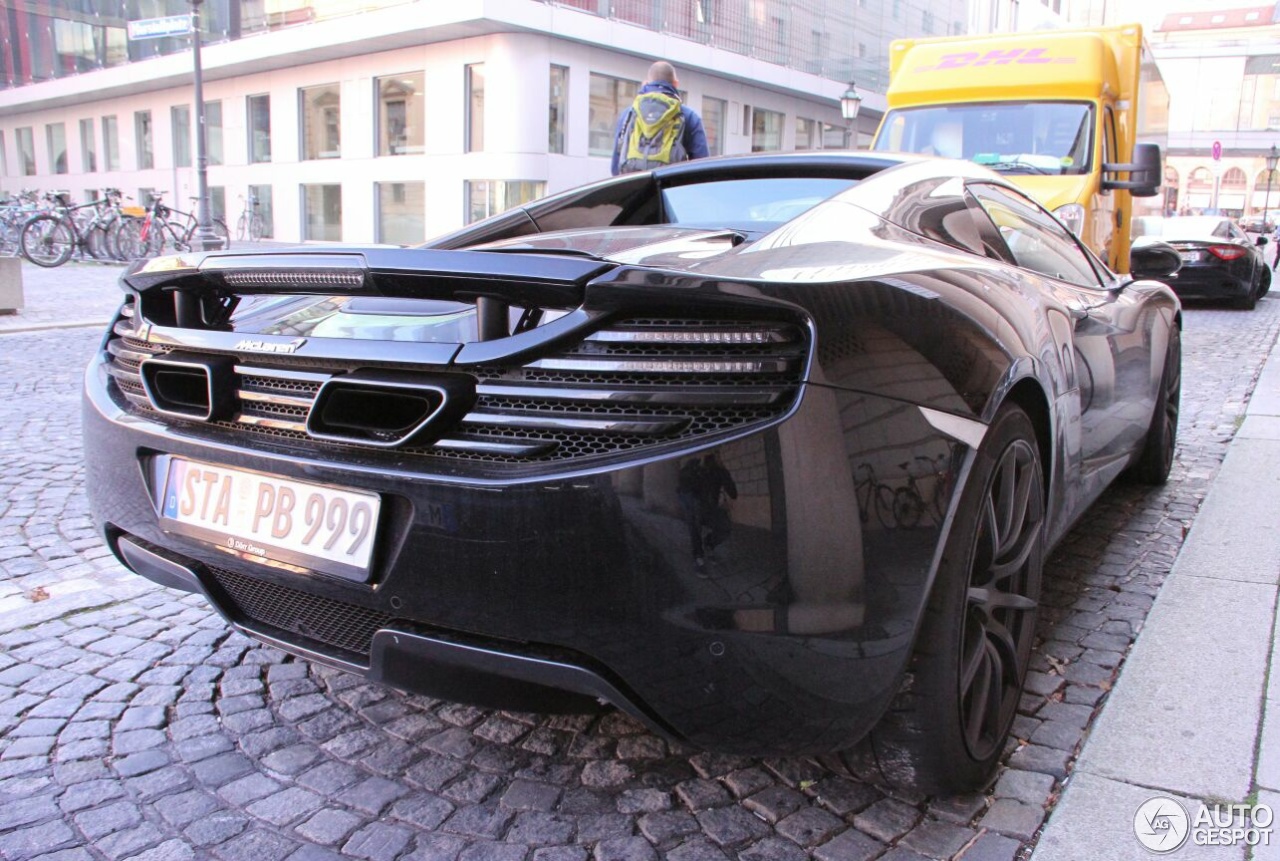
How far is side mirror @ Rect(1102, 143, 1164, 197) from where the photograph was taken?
832 centimetres

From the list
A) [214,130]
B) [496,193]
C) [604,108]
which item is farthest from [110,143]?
[604,108]

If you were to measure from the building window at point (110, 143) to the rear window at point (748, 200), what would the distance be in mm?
34068

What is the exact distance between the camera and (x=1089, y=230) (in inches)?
320

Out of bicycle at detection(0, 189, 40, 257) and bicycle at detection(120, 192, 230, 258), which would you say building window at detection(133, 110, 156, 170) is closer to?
bicycle at detection(0, 189, 40, 257)

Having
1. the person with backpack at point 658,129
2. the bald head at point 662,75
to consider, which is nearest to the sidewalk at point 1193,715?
the person with backpack at point 658,129

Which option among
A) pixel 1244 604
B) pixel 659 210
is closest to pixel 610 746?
pixel 659 210

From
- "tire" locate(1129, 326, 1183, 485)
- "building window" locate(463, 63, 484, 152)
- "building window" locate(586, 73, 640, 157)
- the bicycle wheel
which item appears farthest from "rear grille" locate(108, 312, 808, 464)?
"building window" locate(586, 73, 640, 157)

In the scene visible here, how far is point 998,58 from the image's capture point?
889cm

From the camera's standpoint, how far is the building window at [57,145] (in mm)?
34812

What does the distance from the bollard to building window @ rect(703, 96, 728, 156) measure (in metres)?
17.9

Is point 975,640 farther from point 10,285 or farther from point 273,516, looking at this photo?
point 10,285

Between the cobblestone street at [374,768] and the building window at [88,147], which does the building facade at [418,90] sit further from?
the cobblestone street at [374,768]

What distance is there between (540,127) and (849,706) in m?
20.8

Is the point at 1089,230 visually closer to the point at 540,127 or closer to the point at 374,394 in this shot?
the point at 374,394
